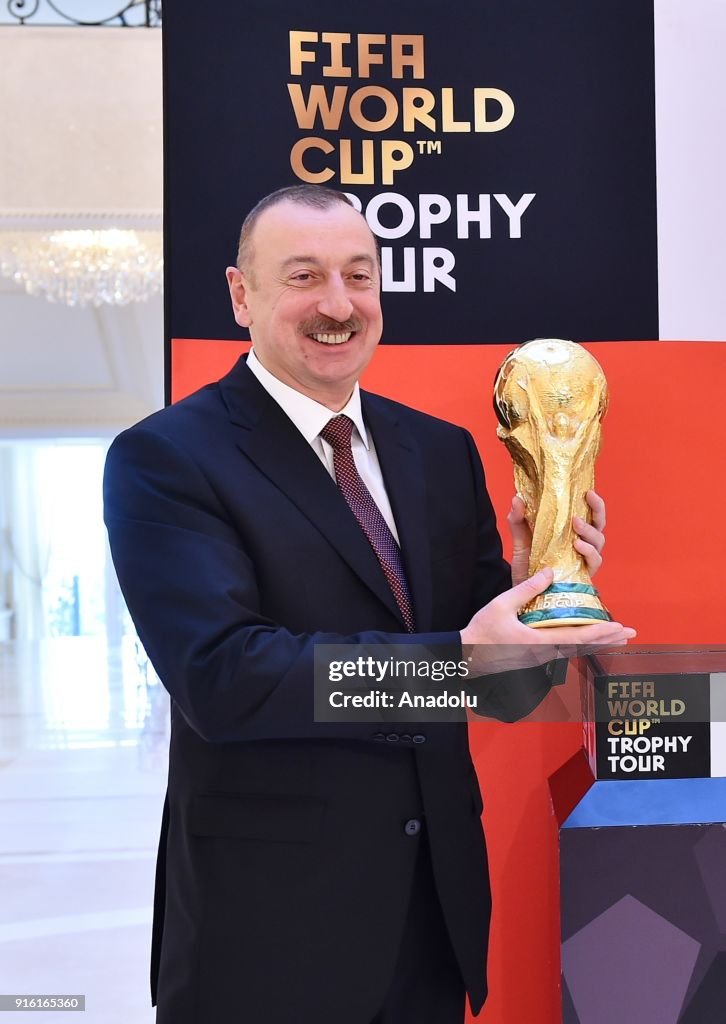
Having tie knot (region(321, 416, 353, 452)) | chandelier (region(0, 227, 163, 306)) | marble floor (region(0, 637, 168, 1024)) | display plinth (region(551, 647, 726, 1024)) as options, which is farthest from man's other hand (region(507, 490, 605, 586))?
chandelier (region(0, 227, 163, 306))

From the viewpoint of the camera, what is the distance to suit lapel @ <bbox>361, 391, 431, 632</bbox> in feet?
5.05

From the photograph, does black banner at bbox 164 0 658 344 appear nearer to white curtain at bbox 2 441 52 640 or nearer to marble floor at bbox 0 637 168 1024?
Result: marble floor at bbox 0 637 168 1024

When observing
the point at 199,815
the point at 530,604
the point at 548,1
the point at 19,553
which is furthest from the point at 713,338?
the point at 19,553

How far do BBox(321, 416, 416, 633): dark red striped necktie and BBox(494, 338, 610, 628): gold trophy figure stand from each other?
209 millimetres

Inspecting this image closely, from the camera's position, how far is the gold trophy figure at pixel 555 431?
162 cm

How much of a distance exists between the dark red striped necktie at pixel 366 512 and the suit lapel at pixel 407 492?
0.01 m

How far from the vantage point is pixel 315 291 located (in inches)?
60.5

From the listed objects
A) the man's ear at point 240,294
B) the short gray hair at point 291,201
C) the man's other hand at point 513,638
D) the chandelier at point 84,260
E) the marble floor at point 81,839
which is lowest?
the marble floor at point 81,839

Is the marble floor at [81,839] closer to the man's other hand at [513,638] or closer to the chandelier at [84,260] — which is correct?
the man's other hand at [513,638]

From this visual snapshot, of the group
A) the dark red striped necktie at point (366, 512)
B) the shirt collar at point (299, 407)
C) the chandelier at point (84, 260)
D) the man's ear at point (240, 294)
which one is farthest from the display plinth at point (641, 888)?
the chandelier at point (84, 260)

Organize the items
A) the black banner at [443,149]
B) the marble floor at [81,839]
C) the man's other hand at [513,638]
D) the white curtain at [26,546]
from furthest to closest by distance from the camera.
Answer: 1. the white curtain at [26,546]
2. the marble floor at [81,839]
3. the black banner at [443,149]
4. the man's other hand at [513,638]

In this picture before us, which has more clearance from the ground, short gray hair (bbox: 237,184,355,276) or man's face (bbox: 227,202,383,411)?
short gray hair (bbox: 237,184,355,276)

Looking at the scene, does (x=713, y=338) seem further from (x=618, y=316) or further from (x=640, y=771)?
(x=640, y=771)

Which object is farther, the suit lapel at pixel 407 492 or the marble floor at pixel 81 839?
the marble floor at pixel 81 839
